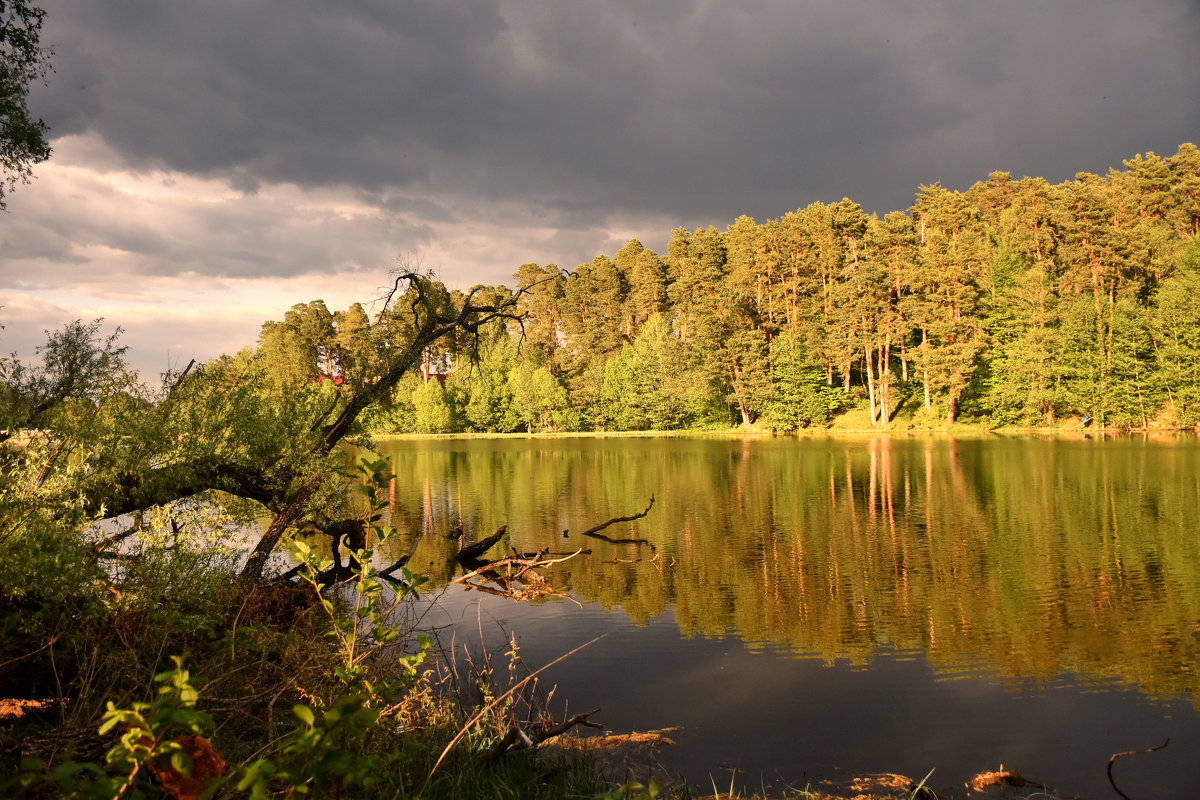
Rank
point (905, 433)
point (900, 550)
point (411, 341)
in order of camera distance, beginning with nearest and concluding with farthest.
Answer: point (411, 341) → point (900, 550) → point (905, 433)

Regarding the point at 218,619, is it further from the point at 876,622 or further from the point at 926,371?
the point at 926,371

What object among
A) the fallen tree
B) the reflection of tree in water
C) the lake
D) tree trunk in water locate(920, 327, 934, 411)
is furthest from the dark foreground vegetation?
tree trunk in water locate(920, 327, 934, 411)

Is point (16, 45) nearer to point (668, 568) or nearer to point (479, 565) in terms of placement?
point (479, 565)

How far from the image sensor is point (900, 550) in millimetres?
18188

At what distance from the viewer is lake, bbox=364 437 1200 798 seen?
8203 millimetres

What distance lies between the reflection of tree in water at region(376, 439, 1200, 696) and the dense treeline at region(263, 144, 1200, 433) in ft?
65.9

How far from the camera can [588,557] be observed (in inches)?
732

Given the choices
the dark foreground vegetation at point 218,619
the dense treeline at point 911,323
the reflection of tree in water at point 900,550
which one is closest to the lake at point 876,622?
the reflection of tree in water at point 900,550

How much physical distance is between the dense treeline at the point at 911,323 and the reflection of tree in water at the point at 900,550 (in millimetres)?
20075

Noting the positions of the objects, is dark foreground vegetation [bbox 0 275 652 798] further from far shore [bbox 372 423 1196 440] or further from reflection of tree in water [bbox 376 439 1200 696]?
far shore [bbox 372 423 1196 440]

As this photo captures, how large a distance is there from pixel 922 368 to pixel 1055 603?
50.7m

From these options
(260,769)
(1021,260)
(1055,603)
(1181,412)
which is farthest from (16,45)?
(1021,260)

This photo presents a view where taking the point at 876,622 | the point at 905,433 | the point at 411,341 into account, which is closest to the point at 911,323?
the point at 905,433

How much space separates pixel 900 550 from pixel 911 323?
158 ft
